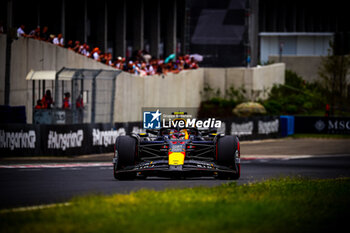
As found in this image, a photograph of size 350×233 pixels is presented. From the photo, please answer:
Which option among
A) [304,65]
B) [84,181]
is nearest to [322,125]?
[304,65]

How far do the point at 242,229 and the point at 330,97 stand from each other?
42790 mm

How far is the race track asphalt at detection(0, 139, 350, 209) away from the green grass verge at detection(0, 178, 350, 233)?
60.6 inches

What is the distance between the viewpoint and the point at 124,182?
633 inches

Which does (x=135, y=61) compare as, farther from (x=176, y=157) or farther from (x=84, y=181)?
(x=176, y=157)

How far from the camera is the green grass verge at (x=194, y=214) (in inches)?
354

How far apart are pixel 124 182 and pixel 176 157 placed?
52.9 inches

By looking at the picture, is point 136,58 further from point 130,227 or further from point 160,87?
point 130,227

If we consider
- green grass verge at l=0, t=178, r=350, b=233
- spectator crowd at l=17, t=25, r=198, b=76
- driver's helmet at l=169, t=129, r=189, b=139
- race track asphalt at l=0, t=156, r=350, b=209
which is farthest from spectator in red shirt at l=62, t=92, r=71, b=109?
green grass verge at l=0, t=178, r=350, b=233

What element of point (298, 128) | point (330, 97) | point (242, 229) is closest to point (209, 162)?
point (242, 229)

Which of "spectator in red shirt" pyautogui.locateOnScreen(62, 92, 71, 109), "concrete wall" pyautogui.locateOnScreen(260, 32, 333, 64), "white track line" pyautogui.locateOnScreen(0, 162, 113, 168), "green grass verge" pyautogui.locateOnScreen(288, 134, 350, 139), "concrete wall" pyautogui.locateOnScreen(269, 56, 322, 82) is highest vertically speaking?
"concrete wall" pyautogui.locateOnScreen(260, 32, 333, 64)

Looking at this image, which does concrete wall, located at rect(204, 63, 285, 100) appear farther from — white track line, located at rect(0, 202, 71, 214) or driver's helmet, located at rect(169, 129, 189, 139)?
white track line, located at rect(0, 202, 71, 214)

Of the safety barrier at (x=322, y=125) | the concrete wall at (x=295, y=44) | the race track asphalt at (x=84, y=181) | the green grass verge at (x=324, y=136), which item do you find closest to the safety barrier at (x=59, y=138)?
the race track asphalt at (x=84, y=181)

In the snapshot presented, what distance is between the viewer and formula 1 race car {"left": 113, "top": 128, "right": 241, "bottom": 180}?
51.2ft

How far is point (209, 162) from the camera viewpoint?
16.1 meters
